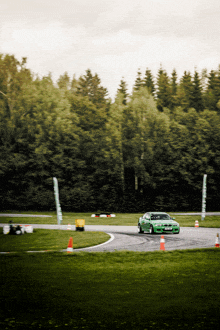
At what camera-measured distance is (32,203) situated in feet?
202

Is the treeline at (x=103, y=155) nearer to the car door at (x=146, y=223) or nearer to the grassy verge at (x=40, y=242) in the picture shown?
the car door at (x=146, y=223)

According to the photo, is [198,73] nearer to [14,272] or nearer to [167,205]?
[167,205]

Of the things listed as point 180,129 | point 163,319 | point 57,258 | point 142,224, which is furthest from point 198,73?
point 163,319

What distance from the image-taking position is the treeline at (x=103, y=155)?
59750 mm

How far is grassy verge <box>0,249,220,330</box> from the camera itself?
256 inches

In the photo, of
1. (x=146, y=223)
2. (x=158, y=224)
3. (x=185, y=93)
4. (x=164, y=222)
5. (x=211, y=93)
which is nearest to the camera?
(x=158, y=224)

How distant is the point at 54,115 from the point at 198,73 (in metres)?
41.0

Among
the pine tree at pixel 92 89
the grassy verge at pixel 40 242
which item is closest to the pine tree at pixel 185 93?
the pine tree at pixel 92 89

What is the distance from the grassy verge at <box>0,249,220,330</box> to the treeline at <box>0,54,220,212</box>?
44910mm

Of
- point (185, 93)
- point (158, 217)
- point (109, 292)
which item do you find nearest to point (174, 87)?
point (185, 93)

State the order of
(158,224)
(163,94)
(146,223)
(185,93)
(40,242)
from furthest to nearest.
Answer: (163,94), (185,93), (146,223), (158,224), (40,242)

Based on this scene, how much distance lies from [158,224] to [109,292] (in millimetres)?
17445

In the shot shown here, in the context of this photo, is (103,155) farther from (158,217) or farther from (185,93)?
(158,217)

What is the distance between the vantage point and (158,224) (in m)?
26.0
